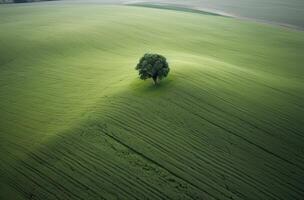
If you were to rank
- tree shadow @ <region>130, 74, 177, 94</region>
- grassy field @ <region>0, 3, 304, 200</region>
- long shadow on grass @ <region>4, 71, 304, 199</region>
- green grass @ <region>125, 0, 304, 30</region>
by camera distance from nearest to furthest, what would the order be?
long shadow on grass @ <region>4, 71, 304, 199</region>, grassy field @ <region>0, 3, 304, 200</region>, tree shadow @ <region>130, 74, 177, 94</region>, green grass @ <region>125, 0, 304, 30</region>

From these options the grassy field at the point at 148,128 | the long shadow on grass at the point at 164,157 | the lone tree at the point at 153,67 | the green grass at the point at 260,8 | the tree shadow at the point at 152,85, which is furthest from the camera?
the green grass at the point at 260,8

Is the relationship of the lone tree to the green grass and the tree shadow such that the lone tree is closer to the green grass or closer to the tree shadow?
the tree shadow

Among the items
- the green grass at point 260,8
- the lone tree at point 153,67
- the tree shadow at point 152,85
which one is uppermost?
the lone tree at point 153,67

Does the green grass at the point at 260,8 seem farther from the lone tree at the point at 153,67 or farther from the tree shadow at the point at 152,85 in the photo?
the lone tree at the point at 153,67

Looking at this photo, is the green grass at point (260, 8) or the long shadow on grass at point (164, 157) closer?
the long shadow on grass at point (164, 157)

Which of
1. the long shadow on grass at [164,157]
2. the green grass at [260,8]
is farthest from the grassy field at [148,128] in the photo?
the green grass at [260,8]

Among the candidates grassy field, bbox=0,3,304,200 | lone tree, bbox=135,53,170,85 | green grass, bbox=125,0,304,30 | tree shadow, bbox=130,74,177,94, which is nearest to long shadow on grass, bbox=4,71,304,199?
grassy field, bbox=0,3,304,200

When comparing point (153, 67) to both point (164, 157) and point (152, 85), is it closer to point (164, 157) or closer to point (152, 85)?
point (152, 85)

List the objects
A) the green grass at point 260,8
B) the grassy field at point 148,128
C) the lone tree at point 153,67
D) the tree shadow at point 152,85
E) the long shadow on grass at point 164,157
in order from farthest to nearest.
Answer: the green grass at point 260,8
the tree shadow at point 152,85
the lone tree at point 153,67
the grassy field at point 148,128
the long shadow on grass at point 164,157

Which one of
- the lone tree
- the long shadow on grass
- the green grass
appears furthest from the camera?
the green grass
